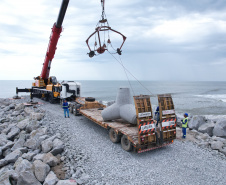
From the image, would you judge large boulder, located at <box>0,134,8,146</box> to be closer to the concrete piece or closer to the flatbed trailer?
the concrete piece

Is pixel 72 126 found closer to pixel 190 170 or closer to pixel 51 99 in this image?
pixel 190 170

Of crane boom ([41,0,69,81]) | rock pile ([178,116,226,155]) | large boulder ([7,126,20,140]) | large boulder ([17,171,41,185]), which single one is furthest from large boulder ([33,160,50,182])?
crane boom ([41,0,69,81])

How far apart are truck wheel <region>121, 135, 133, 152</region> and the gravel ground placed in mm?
198

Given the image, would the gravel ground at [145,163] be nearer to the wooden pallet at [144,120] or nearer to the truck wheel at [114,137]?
the truck wheel at [114,137]

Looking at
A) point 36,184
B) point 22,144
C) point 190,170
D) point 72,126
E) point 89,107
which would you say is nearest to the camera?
point 36,184

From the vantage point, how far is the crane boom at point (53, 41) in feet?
47.2

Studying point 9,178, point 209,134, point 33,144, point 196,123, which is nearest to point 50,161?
point 9,178

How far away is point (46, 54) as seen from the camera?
20.3 m

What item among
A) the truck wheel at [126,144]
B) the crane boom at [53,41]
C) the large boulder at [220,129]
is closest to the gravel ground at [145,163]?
the truck wheel at [126,144]

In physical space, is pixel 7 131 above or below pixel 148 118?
below

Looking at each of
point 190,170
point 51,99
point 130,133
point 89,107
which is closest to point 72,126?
point 89,107

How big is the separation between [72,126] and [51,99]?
9640mm

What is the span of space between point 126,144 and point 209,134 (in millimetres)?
8068

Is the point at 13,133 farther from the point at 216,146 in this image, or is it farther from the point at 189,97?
the point at 189,97
